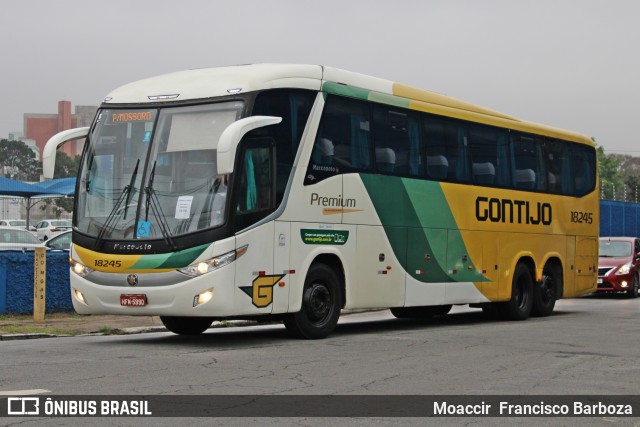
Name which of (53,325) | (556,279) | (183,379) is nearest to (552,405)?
(183,379)

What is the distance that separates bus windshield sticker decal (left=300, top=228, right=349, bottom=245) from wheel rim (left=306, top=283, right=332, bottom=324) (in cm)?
63

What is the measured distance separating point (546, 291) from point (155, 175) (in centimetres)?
1066

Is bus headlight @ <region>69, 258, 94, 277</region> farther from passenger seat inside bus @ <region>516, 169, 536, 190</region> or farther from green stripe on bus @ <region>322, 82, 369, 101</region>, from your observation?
passenger seat inside bus @ <region>516, 169, 536, 190</region>

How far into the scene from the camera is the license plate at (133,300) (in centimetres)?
1386

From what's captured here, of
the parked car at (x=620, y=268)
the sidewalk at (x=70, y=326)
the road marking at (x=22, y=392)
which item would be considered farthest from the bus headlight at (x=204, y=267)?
the parked car at (x=620, y=268)

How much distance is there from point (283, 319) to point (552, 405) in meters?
6.31

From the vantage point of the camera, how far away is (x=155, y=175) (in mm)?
14203

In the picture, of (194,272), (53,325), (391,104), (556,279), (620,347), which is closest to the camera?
(194,272)

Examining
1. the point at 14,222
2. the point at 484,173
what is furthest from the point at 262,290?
the point at 14,222

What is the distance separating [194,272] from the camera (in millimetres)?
13727

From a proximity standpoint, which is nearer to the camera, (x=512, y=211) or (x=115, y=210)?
(x=115, y=210)

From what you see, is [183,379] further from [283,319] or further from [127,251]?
[283,319]

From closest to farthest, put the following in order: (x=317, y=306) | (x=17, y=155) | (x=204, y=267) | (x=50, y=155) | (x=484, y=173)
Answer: (x=204, y=267)
(x=50, y=155)
(x=317, y=306)
(x=484, y=173)
(x=17, y=155)

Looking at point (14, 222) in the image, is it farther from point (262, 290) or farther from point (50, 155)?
point (262, 290)
